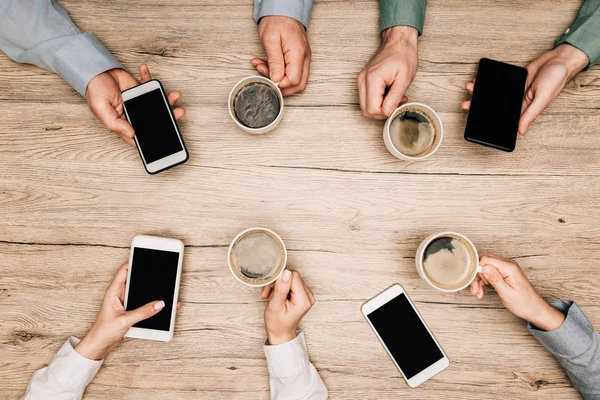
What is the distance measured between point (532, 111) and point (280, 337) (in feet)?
3.44

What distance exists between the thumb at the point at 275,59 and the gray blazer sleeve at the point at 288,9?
9 cm

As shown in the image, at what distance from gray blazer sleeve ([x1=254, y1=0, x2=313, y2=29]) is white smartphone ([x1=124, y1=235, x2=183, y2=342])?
79 centimetres

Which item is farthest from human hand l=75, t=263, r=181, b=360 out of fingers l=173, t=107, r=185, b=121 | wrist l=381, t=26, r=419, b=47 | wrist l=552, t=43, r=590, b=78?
wrist l=552, t=43, r=590, b=78

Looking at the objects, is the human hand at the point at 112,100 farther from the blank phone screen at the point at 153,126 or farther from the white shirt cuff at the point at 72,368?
the white shirt cuff at the point at 72,368

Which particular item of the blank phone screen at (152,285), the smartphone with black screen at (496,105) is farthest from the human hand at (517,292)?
the blank phone screen at (152,285)

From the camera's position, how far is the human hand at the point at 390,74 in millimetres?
1225

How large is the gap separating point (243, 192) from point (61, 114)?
68 cm

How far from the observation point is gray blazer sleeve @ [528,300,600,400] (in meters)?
1.20

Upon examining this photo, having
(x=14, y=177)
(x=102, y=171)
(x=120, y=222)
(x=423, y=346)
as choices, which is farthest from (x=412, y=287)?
(x=14, y=177)

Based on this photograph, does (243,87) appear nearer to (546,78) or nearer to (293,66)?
(293,66)

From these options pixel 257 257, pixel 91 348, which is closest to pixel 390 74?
pixel 257 257

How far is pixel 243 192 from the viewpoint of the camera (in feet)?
4.32

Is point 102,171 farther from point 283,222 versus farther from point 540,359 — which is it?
point 540,359

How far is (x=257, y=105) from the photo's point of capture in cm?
125
